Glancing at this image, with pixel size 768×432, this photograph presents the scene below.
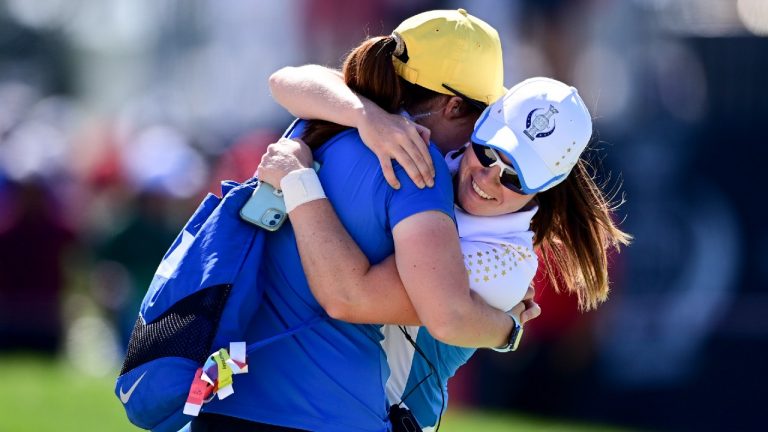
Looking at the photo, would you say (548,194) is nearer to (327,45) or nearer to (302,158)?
(302,158)

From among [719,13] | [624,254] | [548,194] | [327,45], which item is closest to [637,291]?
[624,254]

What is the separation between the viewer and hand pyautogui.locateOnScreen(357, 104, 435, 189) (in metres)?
3.21

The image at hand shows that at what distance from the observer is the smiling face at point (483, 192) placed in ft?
11.0

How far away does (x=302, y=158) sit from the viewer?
3393 millimetres

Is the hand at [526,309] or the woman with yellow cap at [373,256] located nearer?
the woman with yellow cap at [373,256]

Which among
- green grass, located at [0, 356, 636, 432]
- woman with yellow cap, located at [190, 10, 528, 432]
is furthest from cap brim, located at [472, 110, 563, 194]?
green grass, located at [0, 356, 636, 432]

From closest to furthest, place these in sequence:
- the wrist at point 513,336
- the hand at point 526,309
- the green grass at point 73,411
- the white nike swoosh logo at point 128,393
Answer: the white nike swoosh logo at point 128,393 < the wrist at point 513,336 < the hand at point 526,309 < the green grass at point 73,411

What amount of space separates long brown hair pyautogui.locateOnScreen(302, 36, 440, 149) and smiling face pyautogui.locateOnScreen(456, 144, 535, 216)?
21cm

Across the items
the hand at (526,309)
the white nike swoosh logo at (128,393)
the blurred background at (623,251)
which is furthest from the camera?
the blurred background at (623,251)

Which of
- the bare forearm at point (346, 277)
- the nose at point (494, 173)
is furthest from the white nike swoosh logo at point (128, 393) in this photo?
the nose at point (494, 173)

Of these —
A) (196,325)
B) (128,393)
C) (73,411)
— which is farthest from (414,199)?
(73,411)

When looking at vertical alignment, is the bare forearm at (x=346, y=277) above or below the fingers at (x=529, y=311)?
above

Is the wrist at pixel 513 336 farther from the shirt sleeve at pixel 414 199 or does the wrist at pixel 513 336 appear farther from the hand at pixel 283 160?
the hand at pixel 283 160

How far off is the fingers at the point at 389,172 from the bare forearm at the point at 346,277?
0.55ft
